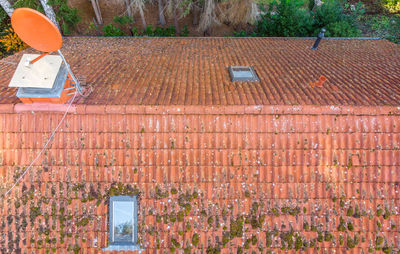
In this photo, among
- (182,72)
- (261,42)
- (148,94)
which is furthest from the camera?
(261,42)

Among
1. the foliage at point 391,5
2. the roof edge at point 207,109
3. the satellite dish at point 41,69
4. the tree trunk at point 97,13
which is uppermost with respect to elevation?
the foliage at point 391,5

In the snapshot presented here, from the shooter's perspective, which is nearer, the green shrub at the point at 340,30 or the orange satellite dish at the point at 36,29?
the orange satellite dish at the point at 36,29

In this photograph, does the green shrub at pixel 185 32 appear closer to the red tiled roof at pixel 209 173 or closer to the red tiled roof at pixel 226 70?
the red tiled roof at pixel 226 70

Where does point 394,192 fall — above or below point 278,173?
below

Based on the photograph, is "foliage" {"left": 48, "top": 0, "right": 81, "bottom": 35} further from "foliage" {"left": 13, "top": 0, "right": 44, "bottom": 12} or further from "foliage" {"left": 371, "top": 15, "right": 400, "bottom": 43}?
"foliage" {"left": 371, "top": 15, "right": 400, "bottom": 43}

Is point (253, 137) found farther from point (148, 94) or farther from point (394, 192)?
point (394, 192)

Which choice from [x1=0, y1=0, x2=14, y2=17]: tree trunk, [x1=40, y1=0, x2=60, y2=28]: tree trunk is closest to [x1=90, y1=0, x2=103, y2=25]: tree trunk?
[x1=40, y1=0, x2=60, y2=28]: tree trunk

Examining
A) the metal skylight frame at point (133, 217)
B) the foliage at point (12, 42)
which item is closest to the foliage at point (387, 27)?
the metal skylight frame at point (133, 217)

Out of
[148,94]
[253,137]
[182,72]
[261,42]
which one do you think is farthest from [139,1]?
[253,137]
